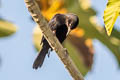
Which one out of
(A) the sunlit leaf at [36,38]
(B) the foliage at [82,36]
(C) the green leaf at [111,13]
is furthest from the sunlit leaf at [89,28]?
(C) the green leaf at [111,13]

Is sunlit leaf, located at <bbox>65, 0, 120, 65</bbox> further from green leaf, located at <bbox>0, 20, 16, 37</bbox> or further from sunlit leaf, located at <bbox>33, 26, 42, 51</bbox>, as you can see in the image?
green leaf, located at <bbox>0, 20, 16, 37</bbox>

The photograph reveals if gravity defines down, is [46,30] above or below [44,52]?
above

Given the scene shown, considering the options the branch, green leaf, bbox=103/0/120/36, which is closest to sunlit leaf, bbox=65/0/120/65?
the branch

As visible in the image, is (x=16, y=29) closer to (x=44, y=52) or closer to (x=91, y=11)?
(x=44, y=52)

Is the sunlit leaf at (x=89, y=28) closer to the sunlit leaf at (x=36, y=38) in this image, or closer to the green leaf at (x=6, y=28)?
the sunlit leaf at (x=36, y=38)

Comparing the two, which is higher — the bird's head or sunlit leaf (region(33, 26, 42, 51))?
the bird's head

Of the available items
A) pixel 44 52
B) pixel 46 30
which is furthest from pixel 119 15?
pixel 44 52

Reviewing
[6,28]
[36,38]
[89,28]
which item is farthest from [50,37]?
[36,38]
